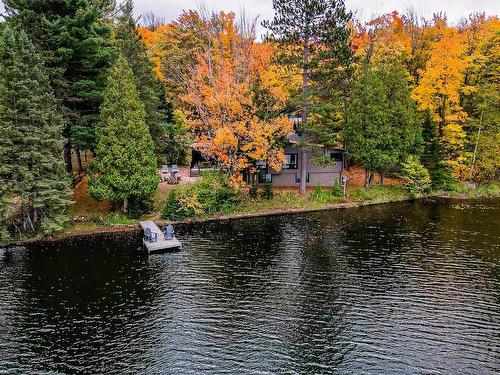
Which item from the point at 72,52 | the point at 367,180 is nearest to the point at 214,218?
the point at 72,52

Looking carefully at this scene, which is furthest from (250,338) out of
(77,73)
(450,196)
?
(450,196)

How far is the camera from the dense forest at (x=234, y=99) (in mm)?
28203

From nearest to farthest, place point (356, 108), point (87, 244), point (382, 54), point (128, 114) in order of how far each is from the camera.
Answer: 1. point (87, 244)
2. point (128, 114)
3. point (356, 108)
4. point (382, 54)

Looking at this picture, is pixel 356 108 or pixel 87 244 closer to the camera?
pixel 87 244

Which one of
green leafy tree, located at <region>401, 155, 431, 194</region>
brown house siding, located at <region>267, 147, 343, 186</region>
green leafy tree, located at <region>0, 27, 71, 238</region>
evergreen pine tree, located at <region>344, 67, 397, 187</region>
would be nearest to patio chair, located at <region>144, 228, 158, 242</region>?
green leafy tree, located at <region>0, 27, 71, 238</region>

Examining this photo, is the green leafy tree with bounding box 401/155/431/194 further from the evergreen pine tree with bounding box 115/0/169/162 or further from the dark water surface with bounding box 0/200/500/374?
the evergreen pine tree with bounding box 115/0/169/162

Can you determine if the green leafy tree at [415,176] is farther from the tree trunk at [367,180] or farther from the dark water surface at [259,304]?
the dark water surface at [259,304]

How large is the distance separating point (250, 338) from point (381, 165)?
2874 cm

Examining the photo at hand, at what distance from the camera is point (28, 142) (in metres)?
27.4

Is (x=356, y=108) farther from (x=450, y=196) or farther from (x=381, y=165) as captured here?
(x=450, y=196)

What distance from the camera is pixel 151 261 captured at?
25.4m

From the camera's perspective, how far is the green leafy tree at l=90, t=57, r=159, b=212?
31141 mm

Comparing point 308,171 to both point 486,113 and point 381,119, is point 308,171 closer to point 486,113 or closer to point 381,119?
point 381,119

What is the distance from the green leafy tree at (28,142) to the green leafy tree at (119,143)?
3004mm
